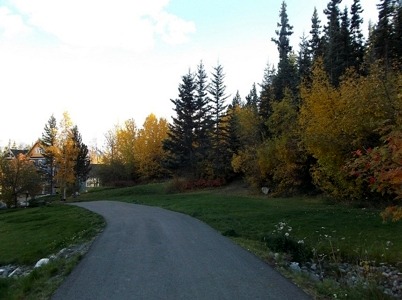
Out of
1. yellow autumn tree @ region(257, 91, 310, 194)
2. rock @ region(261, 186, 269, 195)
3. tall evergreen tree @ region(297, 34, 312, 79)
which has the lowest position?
rock @ region(261, 186, 269, 195)

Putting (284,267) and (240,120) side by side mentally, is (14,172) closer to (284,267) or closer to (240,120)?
(240,120)

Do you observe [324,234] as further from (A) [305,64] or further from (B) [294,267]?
(A) [305,64]

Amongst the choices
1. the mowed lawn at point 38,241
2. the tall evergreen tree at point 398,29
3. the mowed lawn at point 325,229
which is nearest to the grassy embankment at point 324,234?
the mowed lawn at point 325,229

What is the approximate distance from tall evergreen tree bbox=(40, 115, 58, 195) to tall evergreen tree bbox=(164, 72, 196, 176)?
15.8 m

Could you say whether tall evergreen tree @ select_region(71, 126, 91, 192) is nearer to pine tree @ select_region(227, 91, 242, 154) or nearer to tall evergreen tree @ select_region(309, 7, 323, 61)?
pine tree @ select_region(227, 91, 242, 154)

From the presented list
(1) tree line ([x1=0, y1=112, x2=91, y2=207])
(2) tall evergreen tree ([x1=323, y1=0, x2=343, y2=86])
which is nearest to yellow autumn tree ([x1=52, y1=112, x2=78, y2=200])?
(1) tree line ([x1=0, y1=112, x2=91, y2=207])

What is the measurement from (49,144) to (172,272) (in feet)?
164

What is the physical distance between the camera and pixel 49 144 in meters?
53.6

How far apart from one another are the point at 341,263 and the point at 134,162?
56.1 metres

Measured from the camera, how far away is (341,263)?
1044cm

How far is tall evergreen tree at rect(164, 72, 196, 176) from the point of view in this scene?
46.8 metres

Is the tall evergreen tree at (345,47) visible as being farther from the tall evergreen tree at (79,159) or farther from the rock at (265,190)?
the tall evergreen tree at (79,159)

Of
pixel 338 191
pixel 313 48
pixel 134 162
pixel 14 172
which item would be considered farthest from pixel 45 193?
pixel 338 191

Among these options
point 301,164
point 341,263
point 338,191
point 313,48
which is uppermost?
point 313,48
